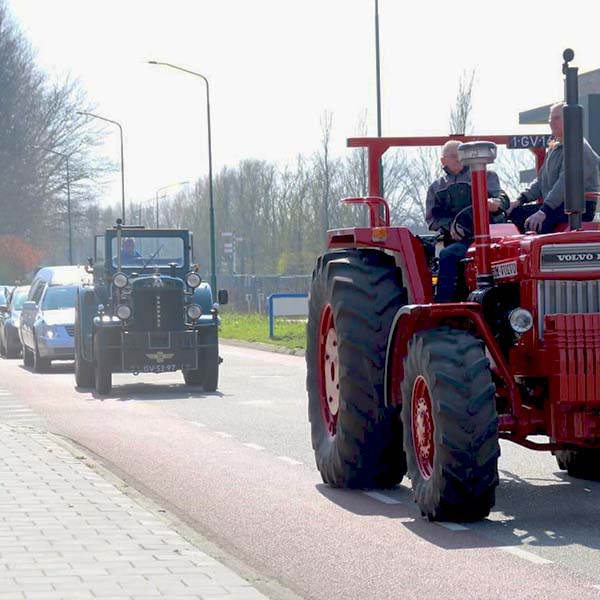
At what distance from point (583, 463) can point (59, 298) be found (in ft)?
63.1

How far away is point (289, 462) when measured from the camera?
12633 millimetres

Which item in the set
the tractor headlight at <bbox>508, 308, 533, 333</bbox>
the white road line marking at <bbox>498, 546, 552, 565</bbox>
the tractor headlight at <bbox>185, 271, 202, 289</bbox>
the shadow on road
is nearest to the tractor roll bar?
the shadow on road

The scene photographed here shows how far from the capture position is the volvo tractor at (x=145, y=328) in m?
21.2

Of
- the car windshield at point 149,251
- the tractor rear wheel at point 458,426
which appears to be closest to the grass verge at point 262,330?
the car windshield at point 149,251

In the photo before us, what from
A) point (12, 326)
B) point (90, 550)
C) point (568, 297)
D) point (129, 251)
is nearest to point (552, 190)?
point (568, 297)

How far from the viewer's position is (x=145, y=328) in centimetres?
2136

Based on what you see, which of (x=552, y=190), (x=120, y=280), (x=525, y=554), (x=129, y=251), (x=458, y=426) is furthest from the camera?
(x=129, y=251)

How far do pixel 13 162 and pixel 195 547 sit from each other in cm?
7203

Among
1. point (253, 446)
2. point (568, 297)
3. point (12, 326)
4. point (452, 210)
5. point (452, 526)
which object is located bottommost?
point (253, 446)

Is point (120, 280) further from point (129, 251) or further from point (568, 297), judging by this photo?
point (568, 297)

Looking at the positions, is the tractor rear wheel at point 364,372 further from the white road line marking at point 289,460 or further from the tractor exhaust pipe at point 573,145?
the tractor exhaust pipe at point 573,145

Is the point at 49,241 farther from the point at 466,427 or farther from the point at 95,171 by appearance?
the point at 466,427

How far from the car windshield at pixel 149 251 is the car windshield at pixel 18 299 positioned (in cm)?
1174

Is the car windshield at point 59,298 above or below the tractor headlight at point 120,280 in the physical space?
below
